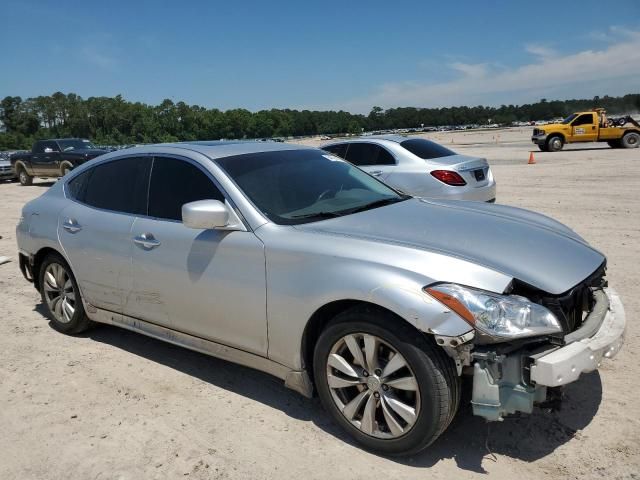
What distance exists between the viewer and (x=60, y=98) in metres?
131

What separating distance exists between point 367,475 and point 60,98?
14660 centimetres

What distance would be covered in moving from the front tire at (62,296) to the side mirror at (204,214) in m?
1.95

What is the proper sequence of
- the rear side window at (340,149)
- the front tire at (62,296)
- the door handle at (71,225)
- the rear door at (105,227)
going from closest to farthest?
the rear door at (105,227), the door handle at (71,225), the front tire at (62,296), the rear side window at (340,149)

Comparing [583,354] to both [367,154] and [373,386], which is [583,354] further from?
[367,154]

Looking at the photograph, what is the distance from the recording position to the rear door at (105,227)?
420 centimetres

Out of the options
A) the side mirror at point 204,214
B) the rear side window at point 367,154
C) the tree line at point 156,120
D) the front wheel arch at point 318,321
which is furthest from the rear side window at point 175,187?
the tree line at point 156,120

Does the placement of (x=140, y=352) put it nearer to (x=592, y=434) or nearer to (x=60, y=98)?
(x=592, y=434)

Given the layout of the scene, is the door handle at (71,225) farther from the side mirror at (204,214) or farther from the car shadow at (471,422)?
the side mirror at (204,214)

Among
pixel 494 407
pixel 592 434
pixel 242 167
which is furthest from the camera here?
pixel 242 167

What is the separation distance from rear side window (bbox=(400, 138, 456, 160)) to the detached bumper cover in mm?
6392

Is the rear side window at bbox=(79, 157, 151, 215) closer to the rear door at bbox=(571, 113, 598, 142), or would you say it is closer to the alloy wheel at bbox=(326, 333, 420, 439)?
the alloy wheel at bbox=(326, 333, 420, 439)

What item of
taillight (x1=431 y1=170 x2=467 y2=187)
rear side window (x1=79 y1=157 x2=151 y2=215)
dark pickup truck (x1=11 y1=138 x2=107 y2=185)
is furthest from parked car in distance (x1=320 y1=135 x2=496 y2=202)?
dark pickup truck (x1=11 y1=138 x2=107 y2=185)

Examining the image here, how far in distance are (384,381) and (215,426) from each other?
1.18 meters

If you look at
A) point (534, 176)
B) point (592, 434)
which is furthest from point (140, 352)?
point (534, 176)
